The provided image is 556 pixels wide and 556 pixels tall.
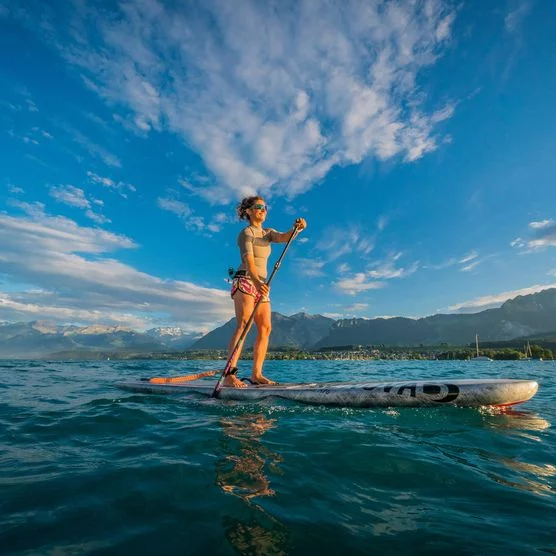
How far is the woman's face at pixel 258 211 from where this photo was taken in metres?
10.0

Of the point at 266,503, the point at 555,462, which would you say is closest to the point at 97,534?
the point at 266,503

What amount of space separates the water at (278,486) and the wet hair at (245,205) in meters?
6.08

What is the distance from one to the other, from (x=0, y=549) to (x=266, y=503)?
1982 mm

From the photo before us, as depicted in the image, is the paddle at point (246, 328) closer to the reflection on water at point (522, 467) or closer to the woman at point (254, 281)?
the woman at point (254, 281)

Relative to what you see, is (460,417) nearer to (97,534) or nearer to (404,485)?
(404,485)

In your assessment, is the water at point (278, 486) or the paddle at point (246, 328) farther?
the paddle at point (246, 328)

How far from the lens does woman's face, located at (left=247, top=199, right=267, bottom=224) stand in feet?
32.8

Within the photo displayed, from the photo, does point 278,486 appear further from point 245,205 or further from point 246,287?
point 245,205

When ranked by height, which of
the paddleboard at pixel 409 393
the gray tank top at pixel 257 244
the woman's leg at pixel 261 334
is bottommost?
the paddleboard at pixel 409 393

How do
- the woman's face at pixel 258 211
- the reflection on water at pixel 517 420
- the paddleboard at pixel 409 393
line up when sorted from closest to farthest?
the reflection on water at pixel 517 420 → the paddleboard at pixel 409 393 → the woman's face at pixel 258 211

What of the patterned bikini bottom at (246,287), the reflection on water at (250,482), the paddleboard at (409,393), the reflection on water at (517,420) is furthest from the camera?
the patterned bikini bottom at (246,287)

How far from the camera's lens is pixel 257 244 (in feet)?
32.3

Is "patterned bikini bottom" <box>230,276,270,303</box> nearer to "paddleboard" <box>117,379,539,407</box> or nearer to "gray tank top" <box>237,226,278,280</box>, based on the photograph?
"gray tank top" <box>237,226,278,280</box>

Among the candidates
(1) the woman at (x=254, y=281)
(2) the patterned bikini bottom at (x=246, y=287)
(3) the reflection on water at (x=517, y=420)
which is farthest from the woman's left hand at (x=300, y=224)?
(3) the reflection on water at (x=517, y=420)
